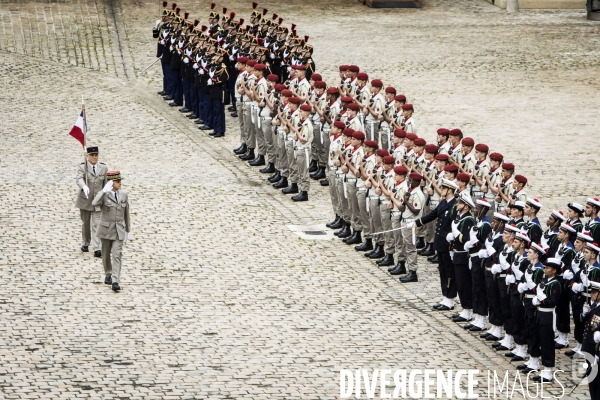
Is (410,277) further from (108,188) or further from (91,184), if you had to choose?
(91,184)

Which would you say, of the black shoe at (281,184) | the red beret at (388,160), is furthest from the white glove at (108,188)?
the black shoe at (281,184)

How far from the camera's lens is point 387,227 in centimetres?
1922

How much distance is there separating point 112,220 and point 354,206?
13.8 ft

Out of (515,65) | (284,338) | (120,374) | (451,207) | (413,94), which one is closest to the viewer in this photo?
(120,374)

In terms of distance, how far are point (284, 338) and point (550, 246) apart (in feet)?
12.0

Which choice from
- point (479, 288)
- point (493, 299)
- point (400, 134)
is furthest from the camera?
point (400, 134)

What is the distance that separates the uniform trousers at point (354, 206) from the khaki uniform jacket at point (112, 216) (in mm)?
3983

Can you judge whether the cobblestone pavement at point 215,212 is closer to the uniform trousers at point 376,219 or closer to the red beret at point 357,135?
the uniform trousers at point 376,219

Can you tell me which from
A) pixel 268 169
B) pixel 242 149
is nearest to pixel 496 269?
pixel 268 169

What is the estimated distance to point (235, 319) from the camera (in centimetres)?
1675

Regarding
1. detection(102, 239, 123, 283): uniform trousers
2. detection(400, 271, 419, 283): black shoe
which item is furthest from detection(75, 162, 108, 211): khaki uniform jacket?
detection(400, 271, 419, 283): black shoe

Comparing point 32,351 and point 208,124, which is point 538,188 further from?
point 32,351

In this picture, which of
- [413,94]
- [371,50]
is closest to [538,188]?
[413,94]

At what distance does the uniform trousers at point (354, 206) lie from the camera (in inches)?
792
